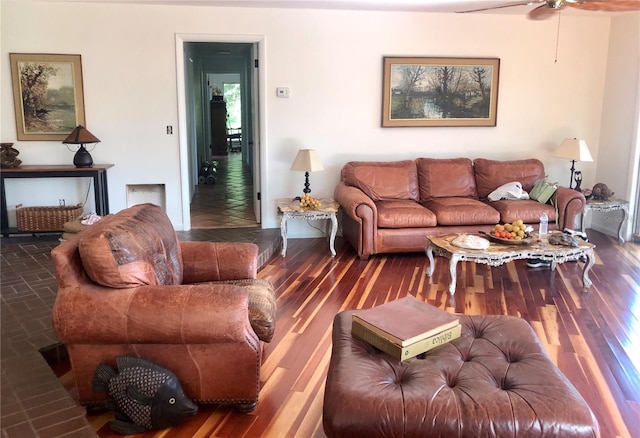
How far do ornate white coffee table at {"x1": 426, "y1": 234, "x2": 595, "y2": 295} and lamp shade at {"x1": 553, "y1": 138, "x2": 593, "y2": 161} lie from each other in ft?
5.53

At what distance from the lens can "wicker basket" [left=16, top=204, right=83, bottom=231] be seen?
5270mm

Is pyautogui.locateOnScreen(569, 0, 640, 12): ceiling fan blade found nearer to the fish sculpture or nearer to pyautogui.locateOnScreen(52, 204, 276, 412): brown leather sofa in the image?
pyautogui.locateOnScreen(52, 204, 276, 412): brown leather sofa

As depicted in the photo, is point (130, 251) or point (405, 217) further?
point (405, 217)

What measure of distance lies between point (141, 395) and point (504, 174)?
4605 mm

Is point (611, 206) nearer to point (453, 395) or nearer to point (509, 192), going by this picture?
point (509, 192)

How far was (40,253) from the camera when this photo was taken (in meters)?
4.67

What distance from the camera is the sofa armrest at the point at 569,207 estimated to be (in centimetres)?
513

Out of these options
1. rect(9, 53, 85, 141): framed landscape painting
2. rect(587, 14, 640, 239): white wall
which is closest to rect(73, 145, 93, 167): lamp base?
rect(9, 53, 85, 141): framed landscape painting

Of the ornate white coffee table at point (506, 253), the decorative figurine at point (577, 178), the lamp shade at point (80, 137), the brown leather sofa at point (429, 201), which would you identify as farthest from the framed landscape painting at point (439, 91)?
the lamp shade at point (80, 137)

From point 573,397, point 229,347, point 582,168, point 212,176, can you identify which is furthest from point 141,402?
point 212,176

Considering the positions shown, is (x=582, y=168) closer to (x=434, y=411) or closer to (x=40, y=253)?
(x=434, y=411)

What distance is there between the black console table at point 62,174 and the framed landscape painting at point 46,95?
0.43 m

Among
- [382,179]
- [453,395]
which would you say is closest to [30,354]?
[453,395]

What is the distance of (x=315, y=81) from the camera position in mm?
5699
